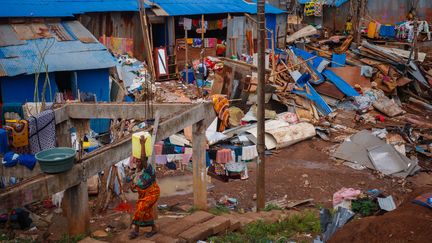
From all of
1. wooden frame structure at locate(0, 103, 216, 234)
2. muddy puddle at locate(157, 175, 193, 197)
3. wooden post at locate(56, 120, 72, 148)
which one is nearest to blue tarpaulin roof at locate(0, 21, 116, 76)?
muddy puddle at locate(157, 175, 193, 197)

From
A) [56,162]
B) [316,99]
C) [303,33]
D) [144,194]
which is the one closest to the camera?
[56,162]

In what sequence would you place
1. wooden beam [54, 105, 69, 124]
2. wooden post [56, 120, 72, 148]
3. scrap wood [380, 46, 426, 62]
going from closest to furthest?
wooden beam [54, 105, 69, 124], wooden post [56, 120, 72, 148], scrap wood [380, 46, 426, 62]

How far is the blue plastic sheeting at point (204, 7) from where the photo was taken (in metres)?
23.6

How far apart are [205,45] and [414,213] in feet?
59.4

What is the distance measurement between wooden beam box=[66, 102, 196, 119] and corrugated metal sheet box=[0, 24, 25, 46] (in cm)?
788

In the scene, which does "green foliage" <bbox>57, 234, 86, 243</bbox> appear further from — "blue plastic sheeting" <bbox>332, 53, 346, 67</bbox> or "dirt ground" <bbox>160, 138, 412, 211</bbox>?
"blue plastic sheeting" <bbox>332, 53, 346, 67</bbox>

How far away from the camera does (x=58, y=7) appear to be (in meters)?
19.8

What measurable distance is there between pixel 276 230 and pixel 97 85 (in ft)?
35.2

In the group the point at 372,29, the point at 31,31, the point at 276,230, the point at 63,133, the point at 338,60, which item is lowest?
the point at 276,230

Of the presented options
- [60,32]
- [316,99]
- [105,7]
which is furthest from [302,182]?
[105,7]

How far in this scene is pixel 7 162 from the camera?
8.40m

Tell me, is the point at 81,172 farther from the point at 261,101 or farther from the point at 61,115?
the point at 261,101

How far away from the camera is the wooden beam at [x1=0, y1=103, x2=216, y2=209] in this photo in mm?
6785

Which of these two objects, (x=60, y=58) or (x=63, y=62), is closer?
(x=63, y=62)
